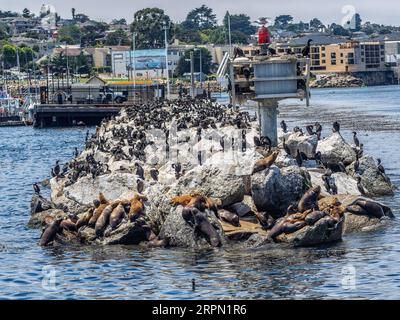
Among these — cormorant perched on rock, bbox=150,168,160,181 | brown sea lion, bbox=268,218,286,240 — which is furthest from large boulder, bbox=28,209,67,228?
brown sea lion, bbox=268,218,286,240

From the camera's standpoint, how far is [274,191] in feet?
101

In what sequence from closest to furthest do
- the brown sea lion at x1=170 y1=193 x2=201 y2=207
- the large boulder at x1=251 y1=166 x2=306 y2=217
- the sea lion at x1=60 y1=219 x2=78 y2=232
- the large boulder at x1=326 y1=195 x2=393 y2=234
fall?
the brown sea lion at x1=170 y1=193 x2=201 y2=207
the large boulder at x1=251 y1=166 x2=306 y2=217
the large boulder at x1=326 y1=195 x2=393 y2=234
the sea lion at x1=60 y1=219 x2=78 y2=232

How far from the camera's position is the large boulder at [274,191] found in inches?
1208

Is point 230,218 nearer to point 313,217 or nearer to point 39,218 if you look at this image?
point 313,217

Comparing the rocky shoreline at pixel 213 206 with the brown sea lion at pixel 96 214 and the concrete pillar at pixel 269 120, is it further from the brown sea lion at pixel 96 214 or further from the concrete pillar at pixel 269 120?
the concrete pillar at pixel 269 120

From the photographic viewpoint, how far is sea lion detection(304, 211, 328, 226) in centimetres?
2864

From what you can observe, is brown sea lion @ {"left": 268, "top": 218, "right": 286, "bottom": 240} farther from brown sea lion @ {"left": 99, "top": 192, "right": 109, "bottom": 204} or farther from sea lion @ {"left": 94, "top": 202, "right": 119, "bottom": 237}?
brown sea lion @ {"left": 99, "top": 192, "right": 109, "bottom": 204}

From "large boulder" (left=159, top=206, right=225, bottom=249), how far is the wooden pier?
78622 millimetres

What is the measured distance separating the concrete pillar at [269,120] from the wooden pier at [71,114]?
66707mm

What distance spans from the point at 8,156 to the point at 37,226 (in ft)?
141

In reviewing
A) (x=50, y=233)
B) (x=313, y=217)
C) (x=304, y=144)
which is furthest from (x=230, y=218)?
(x=304, y=144)

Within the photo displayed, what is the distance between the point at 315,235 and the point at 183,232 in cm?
364

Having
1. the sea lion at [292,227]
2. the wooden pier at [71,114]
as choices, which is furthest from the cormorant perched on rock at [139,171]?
the wooden pier at [71,114]
